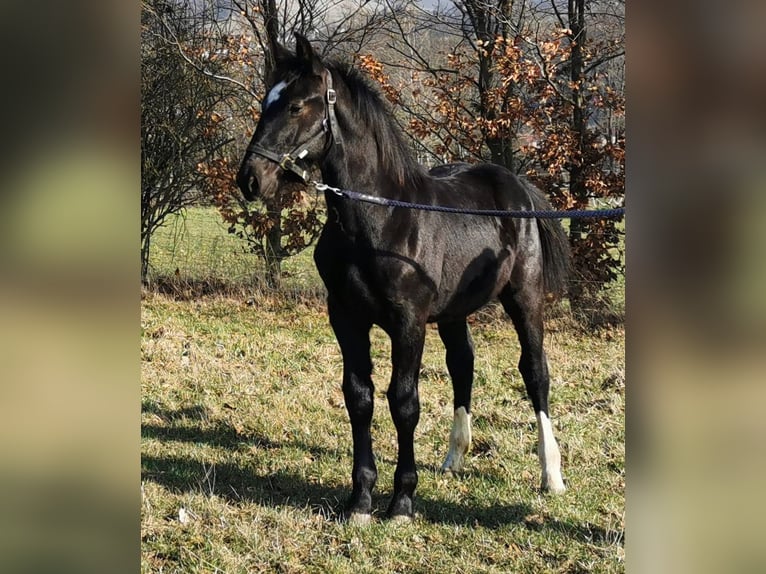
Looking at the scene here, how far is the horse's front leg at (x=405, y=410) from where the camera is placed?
14.4ft

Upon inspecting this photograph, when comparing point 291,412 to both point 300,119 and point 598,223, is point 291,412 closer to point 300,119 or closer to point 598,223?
point 300,119

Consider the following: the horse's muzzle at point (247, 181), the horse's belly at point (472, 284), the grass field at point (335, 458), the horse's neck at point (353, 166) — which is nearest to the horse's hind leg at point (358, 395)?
the grass field at point (335, 458)

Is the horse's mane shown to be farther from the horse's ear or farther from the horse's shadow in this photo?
the horse's shadow

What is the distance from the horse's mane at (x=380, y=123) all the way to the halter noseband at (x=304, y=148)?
17 cm

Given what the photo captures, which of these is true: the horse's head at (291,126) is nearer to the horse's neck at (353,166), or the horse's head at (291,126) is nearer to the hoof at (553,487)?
the horse's neck at (353,166)

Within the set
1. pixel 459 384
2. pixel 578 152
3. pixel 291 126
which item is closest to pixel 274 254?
pixel 578 152

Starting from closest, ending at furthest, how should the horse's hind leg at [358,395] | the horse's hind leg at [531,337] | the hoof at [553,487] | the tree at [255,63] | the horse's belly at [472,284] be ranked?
the horse's hind leg at [358,395] → the horse's belly at [472,284] → the hoof at [553,487] → the horse's hind leg at [531,337] → the tree at [255,63]

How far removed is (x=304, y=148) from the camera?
13.7 ft

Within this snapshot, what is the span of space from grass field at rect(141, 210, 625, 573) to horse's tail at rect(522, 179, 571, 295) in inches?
45.1

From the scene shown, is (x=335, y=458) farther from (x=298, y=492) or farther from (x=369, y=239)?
(x=369, y=239)

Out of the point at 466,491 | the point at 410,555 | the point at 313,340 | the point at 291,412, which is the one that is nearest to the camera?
the point at 410,555

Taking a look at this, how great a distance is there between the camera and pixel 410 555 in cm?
406
